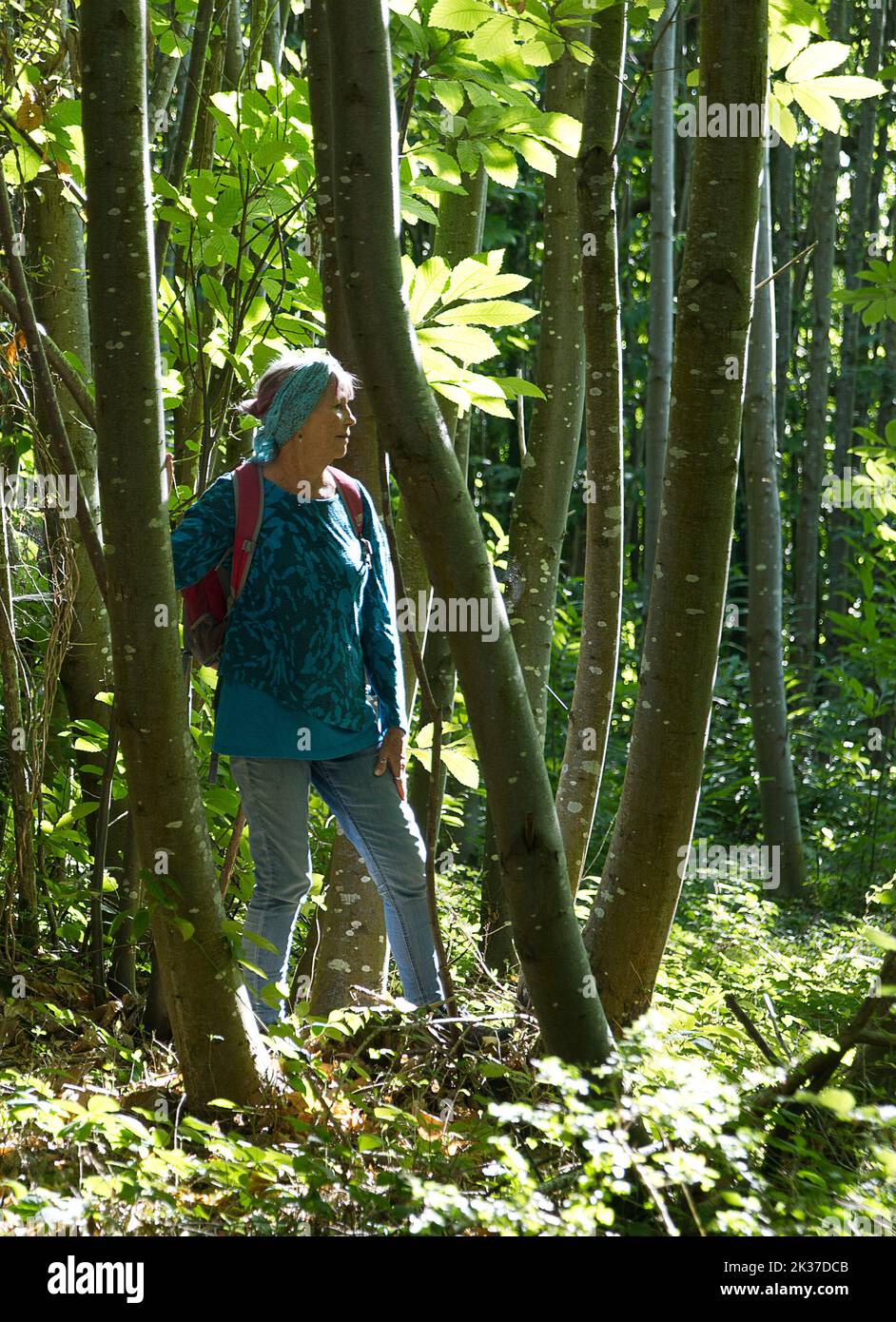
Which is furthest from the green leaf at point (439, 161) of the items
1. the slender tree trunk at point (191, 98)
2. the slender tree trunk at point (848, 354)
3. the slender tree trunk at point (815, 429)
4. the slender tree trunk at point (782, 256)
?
the slender tree trunk at point (782, 256)

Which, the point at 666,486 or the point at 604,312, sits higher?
the point at 604,312

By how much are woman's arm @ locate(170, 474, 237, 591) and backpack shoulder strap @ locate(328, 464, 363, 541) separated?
30 centimetres

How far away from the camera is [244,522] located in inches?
112

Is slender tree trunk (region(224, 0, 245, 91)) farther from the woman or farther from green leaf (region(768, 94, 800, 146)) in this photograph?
green leaf (region(768, 94, 800, 146))

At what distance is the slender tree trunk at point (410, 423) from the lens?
2186mm

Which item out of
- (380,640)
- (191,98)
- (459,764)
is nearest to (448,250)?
(191,98)

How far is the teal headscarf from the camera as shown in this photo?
9.32ft

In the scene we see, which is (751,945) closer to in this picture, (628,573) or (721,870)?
(721,870)

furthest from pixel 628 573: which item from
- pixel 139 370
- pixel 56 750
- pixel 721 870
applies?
pixel 139 370

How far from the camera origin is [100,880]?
11.0 feet

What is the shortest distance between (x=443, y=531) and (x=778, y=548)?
6331 mm

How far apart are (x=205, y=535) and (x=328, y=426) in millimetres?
412

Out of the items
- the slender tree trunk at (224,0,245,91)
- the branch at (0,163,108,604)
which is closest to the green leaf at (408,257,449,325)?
the branch at (0,163,108,604)

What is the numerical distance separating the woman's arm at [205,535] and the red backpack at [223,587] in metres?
0.02
